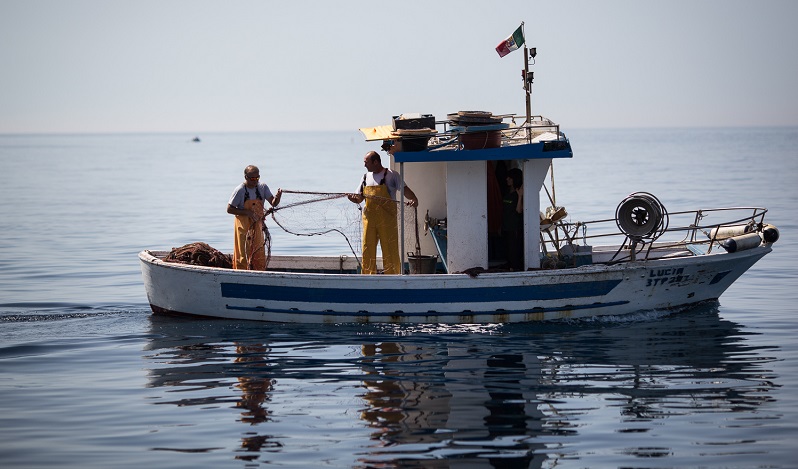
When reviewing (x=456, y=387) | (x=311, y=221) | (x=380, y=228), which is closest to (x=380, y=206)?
(x=380, y=228)

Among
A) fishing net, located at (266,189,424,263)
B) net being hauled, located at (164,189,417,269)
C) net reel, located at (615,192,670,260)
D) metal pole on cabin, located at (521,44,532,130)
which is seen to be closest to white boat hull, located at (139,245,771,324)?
net reel, located at (615,192,670,260)

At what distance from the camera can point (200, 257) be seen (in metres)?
15.8

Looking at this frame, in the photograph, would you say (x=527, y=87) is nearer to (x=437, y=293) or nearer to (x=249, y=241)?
(x=437, y=293)

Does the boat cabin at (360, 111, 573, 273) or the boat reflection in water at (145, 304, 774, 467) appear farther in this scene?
the boat cabin at (360, 111, 573, 273)

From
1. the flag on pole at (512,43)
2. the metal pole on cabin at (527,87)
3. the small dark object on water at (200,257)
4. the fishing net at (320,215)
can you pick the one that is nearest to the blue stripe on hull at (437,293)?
the fishing net at (320,215)

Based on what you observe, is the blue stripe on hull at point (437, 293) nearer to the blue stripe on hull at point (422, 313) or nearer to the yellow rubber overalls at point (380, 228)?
the blue stripe on hull at point (422, 313)

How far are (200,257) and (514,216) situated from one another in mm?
4948

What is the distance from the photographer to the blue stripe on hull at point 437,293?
1448 cm

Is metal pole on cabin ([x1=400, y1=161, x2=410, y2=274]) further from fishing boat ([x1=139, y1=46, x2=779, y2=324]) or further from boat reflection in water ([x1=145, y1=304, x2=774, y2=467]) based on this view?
boat reflection in water ([x1=145, y1=304, x2=774, y2=467])

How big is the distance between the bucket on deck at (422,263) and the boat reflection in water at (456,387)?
3.09 ft

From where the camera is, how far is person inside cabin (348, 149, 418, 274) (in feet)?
48.1

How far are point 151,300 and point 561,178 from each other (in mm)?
47070

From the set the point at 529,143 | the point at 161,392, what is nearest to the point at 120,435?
the point at 161,392

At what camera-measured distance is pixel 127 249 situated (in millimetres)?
27312
